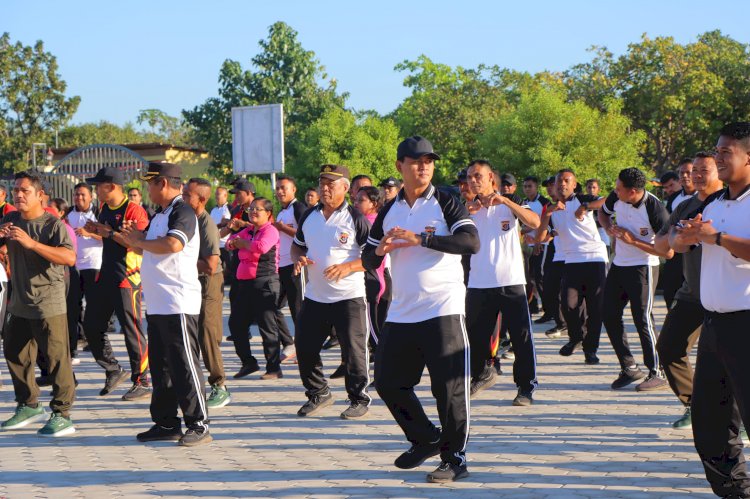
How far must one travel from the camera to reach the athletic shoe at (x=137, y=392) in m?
9.99

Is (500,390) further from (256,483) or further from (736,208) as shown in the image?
(736,208)

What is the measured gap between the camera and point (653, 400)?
9.27 meters

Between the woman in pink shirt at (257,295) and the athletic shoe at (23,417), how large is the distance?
2854mm

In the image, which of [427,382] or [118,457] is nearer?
[118,457]

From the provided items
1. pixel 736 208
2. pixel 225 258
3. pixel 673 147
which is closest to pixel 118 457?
pixel 736 208

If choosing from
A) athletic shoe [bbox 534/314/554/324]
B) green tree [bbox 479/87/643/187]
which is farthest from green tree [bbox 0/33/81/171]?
athletic shoe [bbox 534/314/554/324]

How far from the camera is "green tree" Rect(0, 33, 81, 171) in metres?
59.8

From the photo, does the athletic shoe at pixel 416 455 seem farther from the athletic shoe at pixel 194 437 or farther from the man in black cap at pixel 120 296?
the man in black cap at pixel 120 296

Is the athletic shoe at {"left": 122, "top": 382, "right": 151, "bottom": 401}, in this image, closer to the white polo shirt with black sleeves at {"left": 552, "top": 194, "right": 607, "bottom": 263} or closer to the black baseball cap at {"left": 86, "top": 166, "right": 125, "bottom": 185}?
the black baseball cap at {"left": 86, "top": 166, "right": 125, "bottom": 185}

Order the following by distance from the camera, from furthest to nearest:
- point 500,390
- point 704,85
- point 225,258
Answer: point 704,85
point 225,258
point 500,390

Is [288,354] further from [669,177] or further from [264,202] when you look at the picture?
[669,177]

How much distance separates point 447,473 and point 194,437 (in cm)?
231

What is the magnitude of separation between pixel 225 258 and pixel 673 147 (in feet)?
101

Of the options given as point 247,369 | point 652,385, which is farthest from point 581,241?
point 247,369
